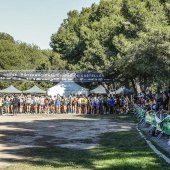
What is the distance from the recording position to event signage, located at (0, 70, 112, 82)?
39.8 metres

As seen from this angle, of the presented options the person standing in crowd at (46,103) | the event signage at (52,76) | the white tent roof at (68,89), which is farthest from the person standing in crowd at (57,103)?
the white tent roof at (68,89)

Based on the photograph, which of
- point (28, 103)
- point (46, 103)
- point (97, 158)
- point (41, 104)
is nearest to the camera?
point (97, 158)

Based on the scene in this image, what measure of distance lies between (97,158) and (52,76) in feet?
101

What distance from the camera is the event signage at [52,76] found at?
39.8m

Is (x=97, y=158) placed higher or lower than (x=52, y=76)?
lower

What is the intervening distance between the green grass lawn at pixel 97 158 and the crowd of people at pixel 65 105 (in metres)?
22.3

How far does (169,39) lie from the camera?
31.3m

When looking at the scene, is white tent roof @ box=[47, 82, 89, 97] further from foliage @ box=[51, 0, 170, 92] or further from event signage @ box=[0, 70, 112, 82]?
foliage @ box=[51, 0, 170, 92]

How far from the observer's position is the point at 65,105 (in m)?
36.3

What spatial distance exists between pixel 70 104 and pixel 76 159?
87.0ft

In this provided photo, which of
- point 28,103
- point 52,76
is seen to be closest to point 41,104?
point 28,103

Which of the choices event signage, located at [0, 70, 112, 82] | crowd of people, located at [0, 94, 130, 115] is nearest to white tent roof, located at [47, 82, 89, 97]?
event signage, located at [0, 70, 112, 82]

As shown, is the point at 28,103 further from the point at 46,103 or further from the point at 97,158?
the point at 97,158

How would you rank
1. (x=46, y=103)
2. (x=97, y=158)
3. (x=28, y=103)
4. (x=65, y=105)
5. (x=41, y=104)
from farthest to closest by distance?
(x=65, y=105)
(x=28, y=103)
(x=41, y=104)
(x=46, y=103)
(x=97, y=158)
